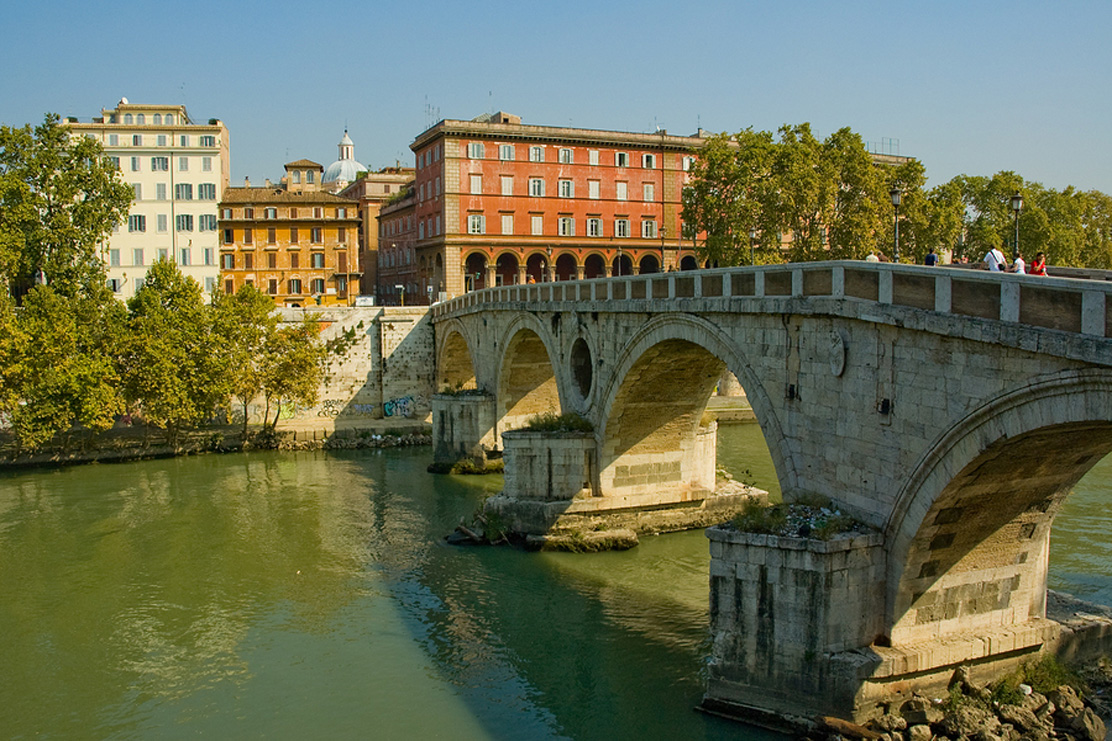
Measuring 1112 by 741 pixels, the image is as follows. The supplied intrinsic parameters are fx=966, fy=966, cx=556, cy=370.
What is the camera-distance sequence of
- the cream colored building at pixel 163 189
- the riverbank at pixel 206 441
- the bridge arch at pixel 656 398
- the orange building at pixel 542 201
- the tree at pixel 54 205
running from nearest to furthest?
the bridge arch at pixel 656 398, the riverbank at pixel 206 441, the tree at pixel 54 205, the cream colored building at pixel 163 189, the orange building at pixel 542 201

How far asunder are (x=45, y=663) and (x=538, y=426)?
12.0m

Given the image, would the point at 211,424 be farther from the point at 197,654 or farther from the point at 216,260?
the point at 197,654

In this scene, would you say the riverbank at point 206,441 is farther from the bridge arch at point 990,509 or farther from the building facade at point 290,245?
the bridge arch at point 990,509

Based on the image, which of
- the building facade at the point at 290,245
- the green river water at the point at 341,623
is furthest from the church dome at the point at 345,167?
the green river water at the point at 341,623

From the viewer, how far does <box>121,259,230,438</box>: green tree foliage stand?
3472 cm

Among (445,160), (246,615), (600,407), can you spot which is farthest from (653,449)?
(445,160)

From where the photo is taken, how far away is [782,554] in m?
12.9

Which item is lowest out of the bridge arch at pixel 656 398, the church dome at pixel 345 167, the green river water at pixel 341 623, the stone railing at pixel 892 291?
the green river water at pixel 341 623

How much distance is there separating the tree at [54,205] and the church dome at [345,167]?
2239 inches

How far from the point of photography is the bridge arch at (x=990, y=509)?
10.6m

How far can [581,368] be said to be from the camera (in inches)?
1032

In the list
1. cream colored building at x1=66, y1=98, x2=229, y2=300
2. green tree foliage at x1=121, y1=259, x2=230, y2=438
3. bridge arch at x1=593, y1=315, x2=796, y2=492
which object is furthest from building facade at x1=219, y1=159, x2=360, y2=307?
bridge arch at x1=593, y1=315, x2=796, y2=492

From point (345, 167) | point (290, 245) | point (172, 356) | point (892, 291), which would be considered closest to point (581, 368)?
point (892, 291)

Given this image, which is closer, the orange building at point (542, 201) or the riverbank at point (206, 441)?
the riverbank at point (206, 441)
